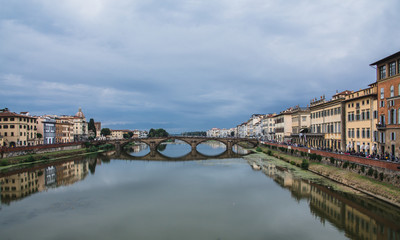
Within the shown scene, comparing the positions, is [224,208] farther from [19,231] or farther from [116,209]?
[19,231]

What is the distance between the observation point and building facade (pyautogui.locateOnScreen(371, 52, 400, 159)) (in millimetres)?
27078

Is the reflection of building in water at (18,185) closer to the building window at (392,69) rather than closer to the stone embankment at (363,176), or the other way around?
the stone embankment at (363,176)

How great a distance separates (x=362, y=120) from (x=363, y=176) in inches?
454

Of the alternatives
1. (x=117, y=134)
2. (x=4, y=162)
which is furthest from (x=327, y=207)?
(x=117, y=134)

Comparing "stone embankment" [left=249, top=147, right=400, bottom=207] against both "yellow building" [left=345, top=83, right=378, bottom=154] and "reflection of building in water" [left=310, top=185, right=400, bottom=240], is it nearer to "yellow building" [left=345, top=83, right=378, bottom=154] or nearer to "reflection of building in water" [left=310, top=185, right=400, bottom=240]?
"reflection of building in water" [left=310, top=185, right=400, bottom=240]

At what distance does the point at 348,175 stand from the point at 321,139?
A: 20959 mm

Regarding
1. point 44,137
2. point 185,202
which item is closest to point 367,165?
point 185,202

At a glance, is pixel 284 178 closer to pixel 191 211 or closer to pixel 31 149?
pixel 191 211

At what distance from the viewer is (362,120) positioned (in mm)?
34625

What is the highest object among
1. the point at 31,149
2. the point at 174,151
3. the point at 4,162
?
the point at 31,149

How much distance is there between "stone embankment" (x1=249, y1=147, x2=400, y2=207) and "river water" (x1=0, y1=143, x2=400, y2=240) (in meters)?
1.02

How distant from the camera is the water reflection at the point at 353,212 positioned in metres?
17.1

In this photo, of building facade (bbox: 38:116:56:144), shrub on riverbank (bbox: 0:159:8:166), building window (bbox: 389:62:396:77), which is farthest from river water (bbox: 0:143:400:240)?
building facade (bbox: 38:116:56:144)

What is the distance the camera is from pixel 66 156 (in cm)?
6281
